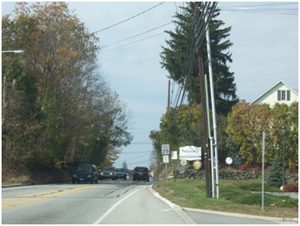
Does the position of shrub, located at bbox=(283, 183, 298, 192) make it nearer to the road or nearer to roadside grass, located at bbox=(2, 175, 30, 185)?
the road

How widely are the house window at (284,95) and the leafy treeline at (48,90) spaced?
916 inches

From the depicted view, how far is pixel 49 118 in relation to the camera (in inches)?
1677

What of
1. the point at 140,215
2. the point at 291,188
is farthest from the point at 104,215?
the point at 291,188

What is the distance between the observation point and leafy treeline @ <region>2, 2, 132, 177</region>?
3709 cm

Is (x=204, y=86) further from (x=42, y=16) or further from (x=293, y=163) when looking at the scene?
(x=42, y=16)

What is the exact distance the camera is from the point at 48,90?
141ft

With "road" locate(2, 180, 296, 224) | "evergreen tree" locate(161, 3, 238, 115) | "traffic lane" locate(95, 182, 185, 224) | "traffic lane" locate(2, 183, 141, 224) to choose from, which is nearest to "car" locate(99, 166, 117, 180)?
"evergreen tree" locate(161, 3, 238, 115)

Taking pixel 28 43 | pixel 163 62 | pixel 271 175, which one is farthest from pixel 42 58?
pixel 271 175

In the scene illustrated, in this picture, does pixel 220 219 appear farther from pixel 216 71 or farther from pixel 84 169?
pixel 216 71

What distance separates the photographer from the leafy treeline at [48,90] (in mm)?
37094

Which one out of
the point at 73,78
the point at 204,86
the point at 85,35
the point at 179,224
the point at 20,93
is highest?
the point at 85,35

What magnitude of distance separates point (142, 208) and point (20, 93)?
24.9 meters

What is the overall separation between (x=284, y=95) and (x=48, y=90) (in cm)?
3170

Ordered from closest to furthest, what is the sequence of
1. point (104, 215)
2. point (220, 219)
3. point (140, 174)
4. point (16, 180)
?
1. point (220, 219)
2. point (104, 215)
3. point (16, 180)
4. point (140, 174)
